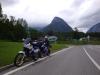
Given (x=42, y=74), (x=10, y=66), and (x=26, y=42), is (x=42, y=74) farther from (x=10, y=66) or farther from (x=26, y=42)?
(x=26, y=42)

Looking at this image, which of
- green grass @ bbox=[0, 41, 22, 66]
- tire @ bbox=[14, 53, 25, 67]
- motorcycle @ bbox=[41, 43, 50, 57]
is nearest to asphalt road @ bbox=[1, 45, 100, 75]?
tire @ bbox=[14, 53, 25, 67]

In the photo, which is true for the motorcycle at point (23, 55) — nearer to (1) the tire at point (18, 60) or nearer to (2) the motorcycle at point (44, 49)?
(1) the tire at point (18, 60)

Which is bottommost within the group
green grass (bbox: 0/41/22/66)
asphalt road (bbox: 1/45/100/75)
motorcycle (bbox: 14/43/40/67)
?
asphalt road (bbox: 1/45/100/75)

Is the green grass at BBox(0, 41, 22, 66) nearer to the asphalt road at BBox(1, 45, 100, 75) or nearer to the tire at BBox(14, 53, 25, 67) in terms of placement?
the tire at BBox(14, 53, 25, 67)

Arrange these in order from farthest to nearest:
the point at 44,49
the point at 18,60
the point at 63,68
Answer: the point at 44,49 → the point at 18,60 → the point at 63,68

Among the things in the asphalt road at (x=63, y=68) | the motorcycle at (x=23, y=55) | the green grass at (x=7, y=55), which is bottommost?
the asphalt road at (x=63, y=68)

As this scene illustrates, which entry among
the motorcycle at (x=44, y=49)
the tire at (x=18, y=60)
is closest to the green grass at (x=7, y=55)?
the tire at (x=18, y=60)

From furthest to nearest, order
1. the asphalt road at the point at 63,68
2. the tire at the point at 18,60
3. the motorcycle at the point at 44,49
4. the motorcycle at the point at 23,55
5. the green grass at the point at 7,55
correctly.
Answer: the motorcycle at the point at 44,49, the green grass at the point at 7,55, the motorcycle at the point at 23,55, the tire at the point at 18,60, the asphalt road at the point at 63,68

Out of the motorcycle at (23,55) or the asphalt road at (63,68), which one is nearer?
the asphalt road at (63,68)

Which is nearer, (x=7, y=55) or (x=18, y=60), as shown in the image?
(x=18, y=60)

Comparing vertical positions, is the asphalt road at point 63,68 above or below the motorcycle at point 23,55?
below

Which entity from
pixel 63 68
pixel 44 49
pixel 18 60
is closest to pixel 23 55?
pixel 18 60

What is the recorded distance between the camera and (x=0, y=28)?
95188 mm

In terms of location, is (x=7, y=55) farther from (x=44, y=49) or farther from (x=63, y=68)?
(x=63, y=68)
